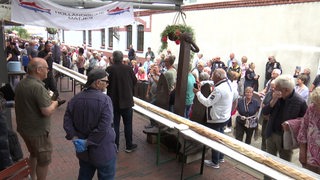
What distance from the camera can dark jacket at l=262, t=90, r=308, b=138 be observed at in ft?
11.5

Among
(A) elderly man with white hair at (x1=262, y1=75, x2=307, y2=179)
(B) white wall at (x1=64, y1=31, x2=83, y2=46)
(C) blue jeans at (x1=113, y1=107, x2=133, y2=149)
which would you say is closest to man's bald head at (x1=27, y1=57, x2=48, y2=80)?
(C) blue jeans at (x1=113, y1=107, x2=133, y2=149)

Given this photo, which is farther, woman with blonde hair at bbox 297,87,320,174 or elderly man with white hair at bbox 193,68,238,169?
elderly man with white hair at bbox 193,68,238,169

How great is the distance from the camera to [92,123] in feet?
9.30

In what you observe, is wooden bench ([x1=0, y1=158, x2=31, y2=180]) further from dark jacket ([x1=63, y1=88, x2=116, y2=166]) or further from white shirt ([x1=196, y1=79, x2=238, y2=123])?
white shirt ([x1=196, y1=79, x2=238, y2=123])

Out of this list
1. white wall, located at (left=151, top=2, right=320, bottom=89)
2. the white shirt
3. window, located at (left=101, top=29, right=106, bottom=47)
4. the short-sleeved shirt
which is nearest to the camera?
the short-sleeved shirt

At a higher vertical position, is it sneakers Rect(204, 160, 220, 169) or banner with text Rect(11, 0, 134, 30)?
banner with text Rect(11, 0, 134, 30)

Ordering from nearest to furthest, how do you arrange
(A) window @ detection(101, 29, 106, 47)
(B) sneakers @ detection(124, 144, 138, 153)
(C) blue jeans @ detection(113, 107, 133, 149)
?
(C) blue jeans @ detection(113, 107, 133, 149)
(B) sneakers @ detection(124, 144, 138, 153)
(A) window @ detection(101, 29, 106, 47)

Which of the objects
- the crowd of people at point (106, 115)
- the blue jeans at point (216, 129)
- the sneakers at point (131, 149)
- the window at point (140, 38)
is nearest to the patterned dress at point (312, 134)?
the crowd of people at point (106, 115)

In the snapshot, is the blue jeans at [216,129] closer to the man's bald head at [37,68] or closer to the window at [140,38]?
the man's bald head at [37,68]

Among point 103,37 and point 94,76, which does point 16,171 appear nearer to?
point 94,76

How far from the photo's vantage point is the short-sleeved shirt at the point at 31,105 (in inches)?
126

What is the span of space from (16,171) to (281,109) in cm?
311

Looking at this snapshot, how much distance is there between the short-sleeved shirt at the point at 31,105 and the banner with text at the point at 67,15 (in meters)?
2.18

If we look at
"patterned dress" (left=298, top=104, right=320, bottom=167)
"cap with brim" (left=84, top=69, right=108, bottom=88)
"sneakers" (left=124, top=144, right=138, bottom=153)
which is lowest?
"sneakers" (left=124, top=144, right=138, bottom=153)
